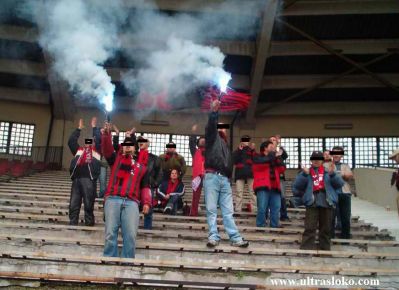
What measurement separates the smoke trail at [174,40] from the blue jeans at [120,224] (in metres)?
8.34

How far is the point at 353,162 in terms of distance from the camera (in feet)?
62.0

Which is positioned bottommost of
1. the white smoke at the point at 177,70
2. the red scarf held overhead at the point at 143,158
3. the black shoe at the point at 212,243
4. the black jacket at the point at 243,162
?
the black shoe at the point at 212,243

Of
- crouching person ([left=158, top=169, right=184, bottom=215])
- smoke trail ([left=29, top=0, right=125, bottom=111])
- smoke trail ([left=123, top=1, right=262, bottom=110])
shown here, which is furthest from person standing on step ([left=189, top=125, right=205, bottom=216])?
smoke trail ([left=123, top=1, right=262, bottom=110])

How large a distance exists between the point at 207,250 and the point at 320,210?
69.5 inches

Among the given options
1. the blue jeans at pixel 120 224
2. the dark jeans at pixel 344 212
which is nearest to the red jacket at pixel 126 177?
the blue jeans at pixel 120 224

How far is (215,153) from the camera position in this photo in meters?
5.50

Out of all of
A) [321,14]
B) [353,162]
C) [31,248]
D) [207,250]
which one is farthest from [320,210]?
[353,162]

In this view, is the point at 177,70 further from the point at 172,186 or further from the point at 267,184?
the point at 267,184

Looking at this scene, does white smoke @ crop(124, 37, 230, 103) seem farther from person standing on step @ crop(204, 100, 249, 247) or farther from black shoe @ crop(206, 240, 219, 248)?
black shoe @ crop(206, 240, 219, 248)

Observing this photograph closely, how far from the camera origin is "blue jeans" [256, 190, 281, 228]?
22.0 ft

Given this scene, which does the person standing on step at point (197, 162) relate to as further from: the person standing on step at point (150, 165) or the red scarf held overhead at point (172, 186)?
the person standing on step at point (150, 165)

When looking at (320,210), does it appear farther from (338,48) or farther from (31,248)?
(338,48)

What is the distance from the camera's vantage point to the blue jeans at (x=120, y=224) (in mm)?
4836

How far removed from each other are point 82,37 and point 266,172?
759 cm
